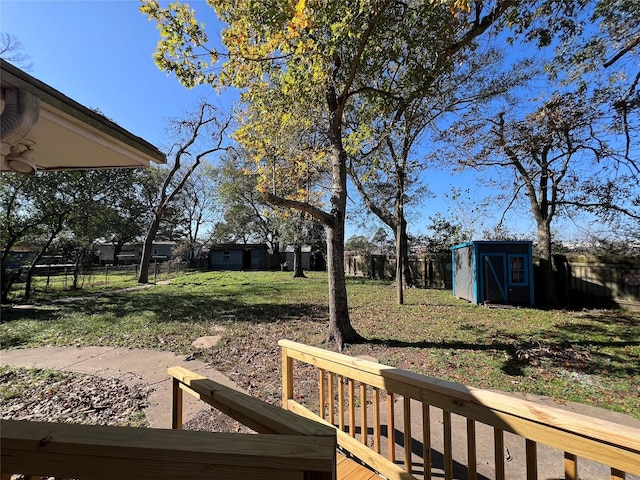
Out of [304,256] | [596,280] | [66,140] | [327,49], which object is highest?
[327,49]

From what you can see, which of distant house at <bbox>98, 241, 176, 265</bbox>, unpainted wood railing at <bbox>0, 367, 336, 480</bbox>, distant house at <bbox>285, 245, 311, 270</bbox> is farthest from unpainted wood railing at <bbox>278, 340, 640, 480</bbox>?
distant house at <bbox>98, 241, 176, 265</bbox>

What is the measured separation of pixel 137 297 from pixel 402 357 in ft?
Answer: 35.2

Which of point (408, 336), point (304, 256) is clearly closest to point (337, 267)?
point (408, 336)

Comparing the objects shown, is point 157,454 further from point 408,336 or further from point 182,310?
point 182,310

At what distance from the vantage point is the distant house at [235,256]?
3278 cm

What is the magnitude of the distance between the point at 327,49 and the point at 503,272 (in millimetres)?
9032

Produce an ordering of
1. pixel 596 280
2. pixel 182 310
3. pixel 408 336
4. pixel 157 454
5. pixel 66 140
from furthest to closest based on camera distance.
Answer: pixel 596 280
pixel 182 310
pixel 408 336
pixel 66 140
pixel 157 454

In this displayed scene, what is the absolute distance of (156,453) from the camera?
0.80 meters

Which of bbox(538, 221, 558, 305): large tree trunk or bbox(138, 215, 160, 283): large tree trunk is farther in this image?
bbox(138, 215, 160, 283): large tree trunk

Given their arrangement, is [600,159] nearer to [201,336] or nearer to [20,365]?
[201,336]

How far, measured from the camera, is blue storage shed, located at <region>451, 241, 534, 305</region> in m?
10.3

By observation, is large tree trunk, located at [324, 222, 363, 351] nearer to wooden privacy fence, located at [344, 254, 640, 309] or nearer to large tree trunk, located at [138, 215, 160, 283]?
wooden privacy fence, located at [344, 254, 640, 309]

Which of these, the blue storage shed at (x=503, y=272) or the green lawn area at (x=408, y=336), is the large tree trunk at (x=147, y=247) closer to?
the green lawn area at (x=408, y=336)

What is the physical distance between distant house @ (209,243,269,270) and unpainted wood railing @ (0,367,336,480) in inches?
1263
